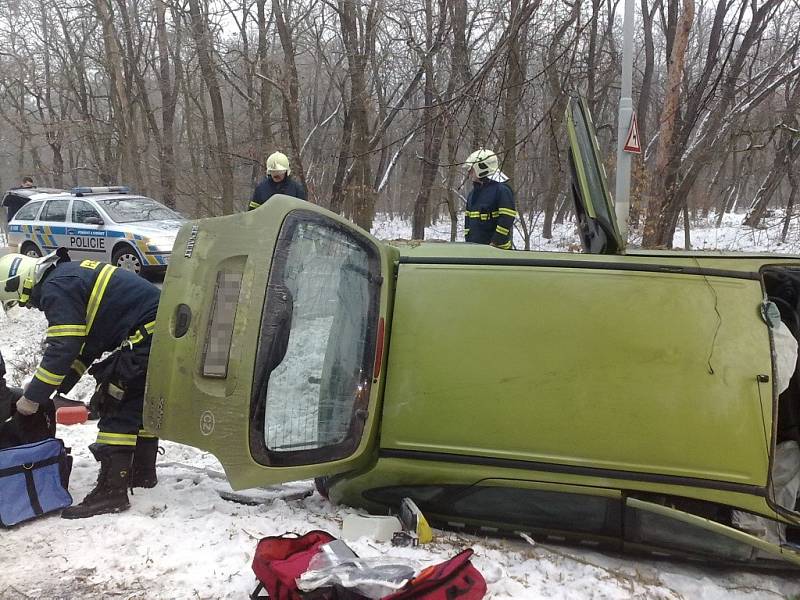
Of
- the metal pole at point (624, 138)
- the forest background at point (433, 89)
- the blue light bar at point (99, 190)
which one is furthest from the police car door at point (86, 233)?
the metal pole at point (624, 138)

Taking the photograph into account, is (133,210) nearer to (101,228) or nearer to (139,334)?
(101,228)

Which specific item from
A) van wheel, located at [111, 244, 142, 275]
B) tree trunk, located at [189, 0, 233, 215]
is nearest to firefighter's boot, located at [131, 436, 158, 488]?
van wheel, located at [111, 244, 142, 275]

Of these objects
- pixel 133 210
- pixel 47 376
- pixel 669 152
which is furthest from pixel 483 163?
pixel 133 210

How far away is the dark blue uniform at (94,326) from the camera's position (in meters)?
3.06

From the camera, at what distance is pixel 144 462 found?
3.39 m

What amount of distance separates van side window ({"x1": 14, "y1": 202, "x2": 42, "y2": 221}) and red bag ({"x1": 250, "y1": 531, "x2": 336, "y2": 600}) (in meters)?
11.9

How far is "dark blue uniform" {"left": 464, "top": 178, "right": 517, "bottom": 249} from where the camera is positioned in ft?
16.9

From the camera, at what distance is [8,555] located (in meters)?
2.47

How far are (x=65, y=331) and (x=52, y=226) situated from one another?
9.62 meters

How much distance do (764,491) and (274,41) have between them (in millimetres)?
17450

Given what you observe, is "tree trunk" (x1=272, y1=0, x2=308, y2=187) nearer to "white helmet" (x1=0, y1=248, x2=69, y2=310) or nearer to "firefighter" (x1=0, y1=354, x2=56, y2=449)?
"white helmet" (x1=0, y1=248, x2=69, y2=310)

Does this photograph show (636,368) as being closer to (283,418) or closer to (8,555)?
(283,418)

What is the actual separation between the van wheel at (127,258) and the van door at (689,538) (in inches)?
365

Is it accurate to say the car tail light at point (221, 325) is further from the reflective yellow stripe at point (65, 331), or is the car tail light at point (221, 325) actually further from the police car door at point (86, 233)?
the police car door at point (86, 233)
